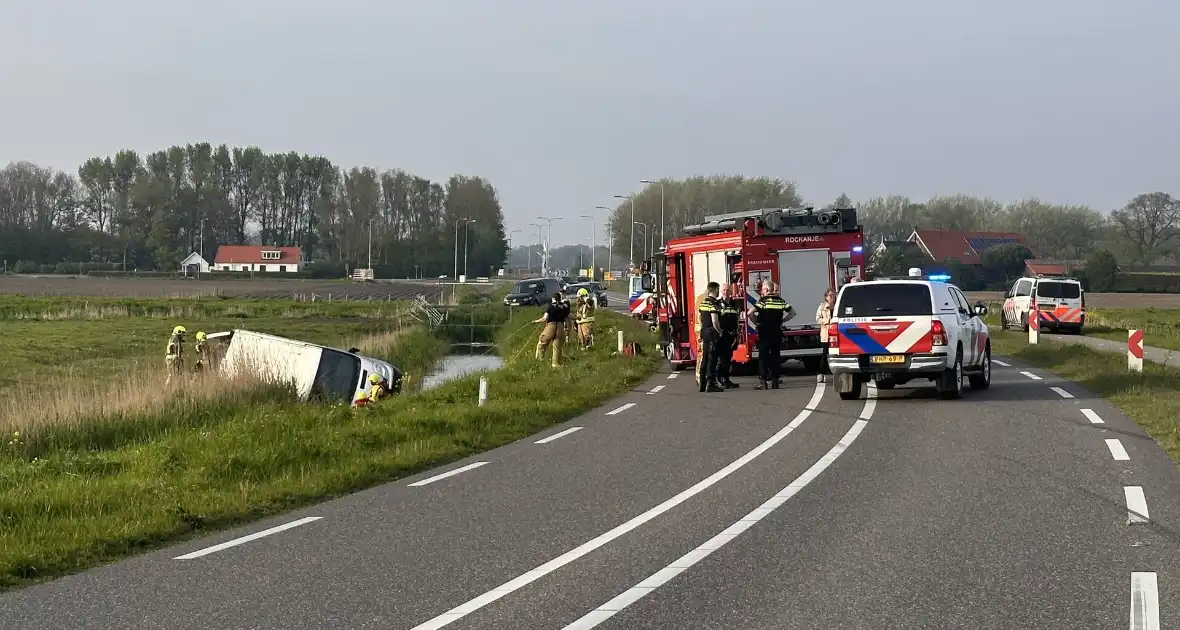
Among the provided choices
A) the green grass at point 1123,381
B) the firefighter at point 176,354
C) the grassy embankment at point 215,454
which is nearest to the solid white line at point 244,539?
the grassy embankment at point 215,454

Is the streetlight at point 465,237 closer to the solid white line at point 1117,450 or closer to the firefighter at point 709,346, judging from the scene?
the firefighter at point 709,346

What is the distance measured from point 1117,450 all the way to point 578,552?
23.0 feet

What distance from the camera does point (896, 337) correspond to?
Result: 60.5ft

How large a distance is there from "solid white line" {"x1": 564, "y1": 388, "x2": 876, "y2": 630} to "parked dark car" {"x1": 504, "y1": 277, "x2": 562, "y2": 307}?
5625 centimetres

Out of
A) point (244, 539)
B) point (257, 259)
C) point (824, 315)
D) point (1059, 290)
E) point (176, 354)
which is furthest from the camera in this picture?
point (257, 259)

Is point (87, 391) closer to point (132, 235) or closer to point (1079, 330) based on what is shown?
point (1079, 330)

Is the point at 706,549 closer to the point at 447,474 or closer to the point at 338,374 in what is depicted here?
the point at 447,474

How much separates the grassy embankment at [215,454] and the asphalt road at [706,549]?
1.49 ft

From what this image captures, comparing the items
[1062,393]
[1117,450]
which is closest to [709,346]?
[1062,393]

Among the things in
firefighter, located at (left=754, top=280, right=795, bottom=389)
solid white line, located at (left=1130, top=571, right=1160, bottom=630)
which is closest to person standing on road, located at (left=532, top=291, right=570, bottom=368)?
firefighter, located at (left=754, top=280, right=795, bottom=389)

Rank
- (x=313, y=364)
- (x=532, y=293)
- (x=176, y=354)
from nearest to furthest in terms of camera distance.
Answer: (x=313, y=364), (x=176, y=354), (x=532, y=293)

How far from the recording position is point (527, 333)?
49281 millimetres

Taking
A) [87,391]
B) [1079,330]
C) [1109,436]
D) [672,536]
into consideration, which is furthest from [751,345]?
[1079,330]

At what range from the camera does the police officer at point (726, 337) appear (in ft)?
69.2
